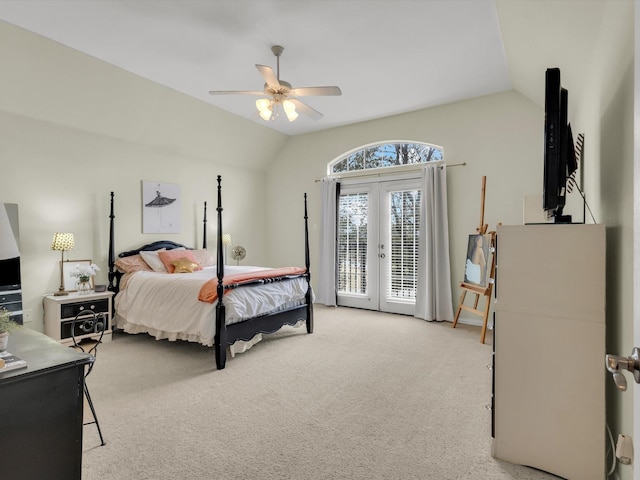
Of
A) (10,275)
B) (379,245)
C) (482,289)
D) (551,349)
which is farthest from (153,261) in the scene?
(551,349)

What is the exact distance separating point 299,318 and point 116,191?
2.97m

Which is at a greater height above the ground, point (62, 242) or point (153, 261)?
point (62, 242)

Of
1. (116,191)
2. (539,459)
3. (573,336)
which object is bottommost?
(539,459)

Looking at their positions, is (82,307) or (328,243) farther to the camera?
(328,243)

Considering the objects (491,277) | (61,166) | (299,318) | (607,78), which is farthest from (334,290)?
(607,78)

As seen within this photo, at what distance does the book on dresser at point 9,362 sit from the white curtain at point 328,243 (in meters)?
4.91

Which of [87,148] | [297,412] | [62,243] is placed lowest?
[297,412]

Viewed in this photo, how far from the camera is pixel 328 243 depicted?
613 cm

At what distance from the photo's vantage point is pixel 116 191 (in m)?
4.76

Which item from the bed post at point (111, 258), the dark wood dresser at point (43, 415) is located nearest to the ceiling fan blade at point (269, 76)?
the dark wood dresser at point (43, 415)

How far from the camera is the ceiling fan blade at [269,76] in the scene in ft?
9.58

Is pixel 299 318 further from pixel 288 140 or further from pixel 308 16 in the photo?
pixel 288 140

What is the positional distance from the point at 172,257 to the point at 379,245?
3.10 m

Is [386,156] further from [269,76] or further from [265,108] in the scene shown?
[269,76]
